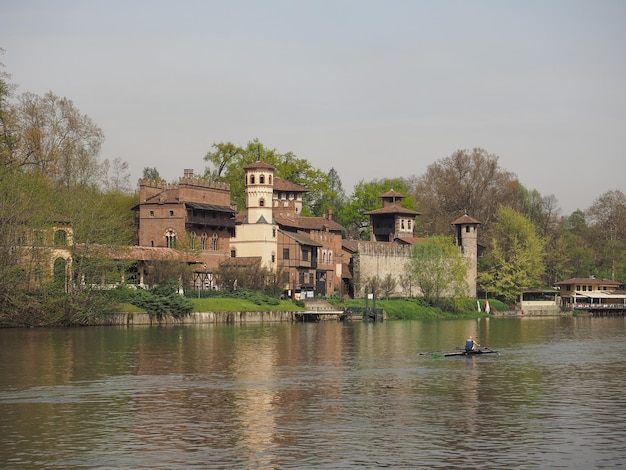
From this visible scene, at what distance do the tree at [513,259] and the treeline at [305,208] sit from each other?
4.4 inches

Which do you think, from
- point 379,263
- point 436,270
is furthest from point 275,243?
point 436,270

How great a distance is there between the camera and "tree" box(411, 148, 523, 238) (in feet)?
420

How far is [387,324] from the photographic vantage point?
81.9 meters

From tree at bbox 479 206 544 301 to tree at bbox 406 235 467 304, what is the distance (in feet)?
23.3

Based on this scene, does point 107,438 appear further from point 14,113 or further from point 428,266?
point 428,266

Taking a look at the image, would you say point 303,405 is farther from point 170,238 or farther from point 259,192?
point 259,192

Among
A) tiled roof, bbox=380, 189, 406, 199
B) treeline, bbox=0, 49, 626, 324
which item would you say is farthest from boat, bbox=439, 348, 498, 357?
tiled roof, bbox=380, 189, 406, 199

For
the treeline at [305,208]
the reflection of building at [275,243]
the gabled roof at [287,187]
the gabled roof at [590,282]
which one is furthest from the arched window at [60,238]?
the gabled roof at [590,282]

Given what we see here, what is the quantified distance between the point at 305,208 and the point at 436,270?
28805 mm

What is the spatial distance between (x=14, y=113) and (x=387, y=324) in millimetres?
32171

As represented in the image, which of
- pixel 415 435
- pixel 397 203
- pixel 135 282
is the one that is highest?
pixel 397 203

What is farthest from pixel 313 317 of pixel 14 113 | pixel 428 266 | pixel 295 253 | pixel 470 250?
pixel 470 250

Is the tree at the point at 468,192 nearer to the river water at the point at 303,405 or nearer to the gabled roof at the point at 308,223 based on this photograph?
the gabled roof at the point at 308,223

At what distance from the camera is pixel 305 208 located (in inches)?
4961
